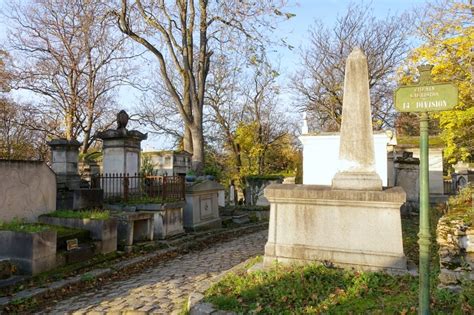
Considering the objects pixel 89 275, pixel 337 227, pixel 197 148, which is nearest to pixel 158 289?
pixel 89 275

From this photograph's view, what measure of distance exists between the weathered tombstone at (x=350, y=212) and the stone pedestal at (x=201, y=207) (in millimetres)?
5899

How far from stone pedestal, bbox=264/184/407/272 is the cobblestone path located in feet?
4.97

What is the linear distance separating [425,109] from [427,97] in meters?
0.11

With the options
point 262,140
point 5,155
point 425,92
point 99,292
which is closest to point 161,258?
point 99,292

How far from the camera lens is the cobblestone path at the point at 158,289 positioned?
5262mm

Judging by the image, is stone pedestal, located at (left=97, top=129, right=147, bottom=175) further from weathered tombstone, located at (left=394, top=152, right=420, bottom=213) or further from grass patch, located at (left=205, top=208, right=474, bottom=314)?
weathered tombstone, located at (left=394, top=152, right=420, bottom=213)

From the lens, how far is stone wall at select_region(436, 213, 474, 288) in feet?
16.5

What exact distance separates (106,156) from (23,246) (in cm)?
549

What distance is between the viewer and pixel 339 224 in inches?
230

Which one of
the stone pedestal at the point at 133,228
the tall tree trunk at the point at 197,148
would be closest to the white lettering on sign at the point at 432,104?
the stone pedestal at the point at 133,228

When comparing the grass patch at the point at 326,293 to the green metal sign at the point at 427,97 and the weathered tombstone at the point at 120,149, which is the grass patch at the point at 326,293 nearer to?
the green metal sign at the point at 427,97

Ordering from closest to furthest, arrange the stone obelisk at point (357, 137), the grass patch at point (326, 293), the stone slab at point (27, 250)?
1. the grass patch at point (326, 293)
2. the stone obelisk at point (357, 137)
3. the stone slab at point (27, 250)

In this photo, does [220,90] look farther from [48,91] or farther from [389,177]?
[389,177]

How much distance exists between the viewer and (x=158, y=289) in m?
6.12
